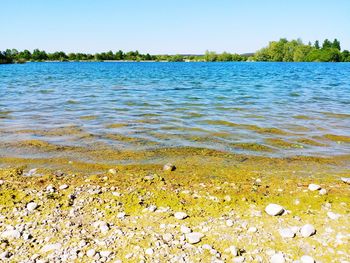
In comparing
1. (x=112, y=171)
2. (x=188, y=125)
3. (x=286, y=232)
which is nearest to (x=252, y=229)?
(x=286, y=232)

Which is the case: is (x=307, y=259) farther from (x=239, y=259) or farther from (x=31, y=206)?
(x=31, y=206)

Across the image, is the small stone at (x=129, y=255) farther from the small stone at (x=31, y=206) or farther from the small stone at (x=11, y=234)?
the small stone at (x=31, y=206)

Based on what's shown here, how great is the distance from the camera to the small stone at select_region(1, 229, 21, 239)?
17.6 ft

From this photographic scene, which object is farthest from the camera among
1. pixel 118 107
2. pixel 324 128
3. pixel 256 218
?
pixel 118 107

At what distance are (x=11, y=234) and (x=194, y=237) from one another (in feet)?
9.74

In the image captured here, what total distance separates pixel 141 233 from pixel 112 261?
2.78 ft

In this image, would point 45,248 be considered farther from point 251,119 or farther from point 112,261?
point 251,119

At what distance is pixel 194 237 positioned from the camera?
541 cm

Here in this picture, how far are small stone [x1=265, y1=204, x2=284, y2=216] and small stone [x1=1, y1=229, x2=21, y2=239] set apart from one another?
14.4 ft

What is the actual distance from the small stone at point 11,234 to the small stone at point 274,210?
4.39m

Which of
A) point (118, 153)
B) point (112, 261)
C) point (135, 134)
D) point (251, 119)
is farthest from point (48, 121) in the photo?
point (112, 261)

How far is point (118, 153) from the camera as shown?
415 inches

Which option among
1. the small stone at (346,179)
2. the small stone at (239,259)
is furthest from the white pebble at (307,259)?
the small stone at (346,179)

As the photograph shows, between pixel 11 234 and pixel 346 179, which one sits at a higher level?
pixel 11 234
